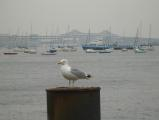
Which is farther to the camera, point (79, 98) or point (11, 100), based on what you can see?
point (11, 100)

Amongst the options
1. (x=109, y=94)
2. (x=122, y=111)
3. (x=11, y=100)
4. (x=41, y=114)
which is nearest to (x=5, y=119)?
(x=41, y=114)

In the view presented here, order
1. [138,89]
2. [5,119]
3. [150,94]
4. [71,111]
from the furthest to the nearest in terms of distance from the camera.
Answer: [138,89], [150,94], [5,119], [71,111]

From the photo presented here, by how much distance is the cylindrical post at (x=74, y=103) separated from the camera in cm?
813

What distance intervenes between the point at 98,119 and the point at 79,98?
1.37ft

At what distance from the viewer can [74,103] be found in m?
8.12

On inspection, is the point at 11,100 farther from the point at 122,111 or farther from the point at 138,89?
the point at 138,89

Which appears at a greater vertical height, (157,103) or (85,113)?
(85,113)

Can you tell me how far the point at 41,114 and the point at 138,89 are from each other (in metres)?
15.3

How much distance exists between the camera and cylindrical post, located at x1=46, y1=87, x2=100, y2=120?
8133mm

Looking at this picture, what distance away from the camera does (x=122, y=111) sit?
82.1 feet

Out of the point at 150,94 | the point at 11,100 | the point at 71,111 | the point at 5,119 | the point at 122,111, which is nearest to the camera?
the point at 71,111

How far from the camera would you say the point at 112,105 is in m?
27.6

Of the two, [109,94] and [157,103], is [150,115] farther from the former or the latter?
[109,94]

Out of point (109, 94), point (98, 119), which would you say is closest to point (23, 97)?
point (109, 94)
